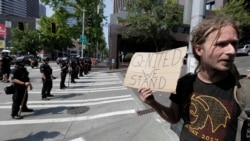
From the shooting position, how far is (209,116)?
1833mm

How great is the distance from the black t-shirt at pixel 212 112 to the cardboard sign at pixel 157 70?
165 mm

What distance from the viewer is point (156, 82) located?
210cm

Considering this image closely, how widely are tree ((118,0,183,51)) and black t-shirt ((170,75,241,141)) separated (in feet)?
99.9

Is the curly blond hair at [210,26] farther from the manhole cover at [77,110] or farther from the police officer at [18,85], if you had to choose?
the manhole cover at [77,110]

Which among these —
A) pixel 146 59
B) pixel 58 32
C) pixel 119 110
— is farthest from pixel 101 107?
pixel 58 32

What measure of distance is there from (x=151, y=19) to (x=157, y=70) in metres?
30.4

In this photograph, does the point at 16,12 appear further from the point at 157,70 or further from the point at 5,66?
the point at 157,70

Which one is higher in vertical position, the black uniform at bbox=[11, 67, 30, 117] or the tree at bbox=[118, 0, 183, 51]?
the tree at bbox=[118, 0, 183, 51]

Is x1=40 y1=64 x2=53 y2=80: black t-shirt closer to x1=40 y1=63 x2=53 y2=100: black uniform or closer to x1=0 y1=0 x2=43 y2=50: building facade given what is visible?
x1=40 y1=63 x2=53 y2=100: black uniform

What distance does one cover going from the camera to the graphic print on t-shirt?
5.84ft

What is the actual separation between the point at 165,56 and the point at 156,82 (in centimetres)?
21

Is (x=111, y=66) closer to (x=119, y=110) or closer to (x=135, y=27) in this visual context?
(x=135, y=27)

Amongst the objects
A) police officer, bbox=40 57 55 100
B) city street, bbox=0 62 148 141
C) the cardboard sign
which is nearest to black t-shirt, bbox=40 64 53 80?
police officer, bbox=40 57 55 100

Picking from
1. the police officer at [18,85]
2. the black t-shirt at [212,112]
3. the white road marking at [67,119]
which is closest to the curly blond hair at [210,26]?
the black t-shirt at [212,112]
